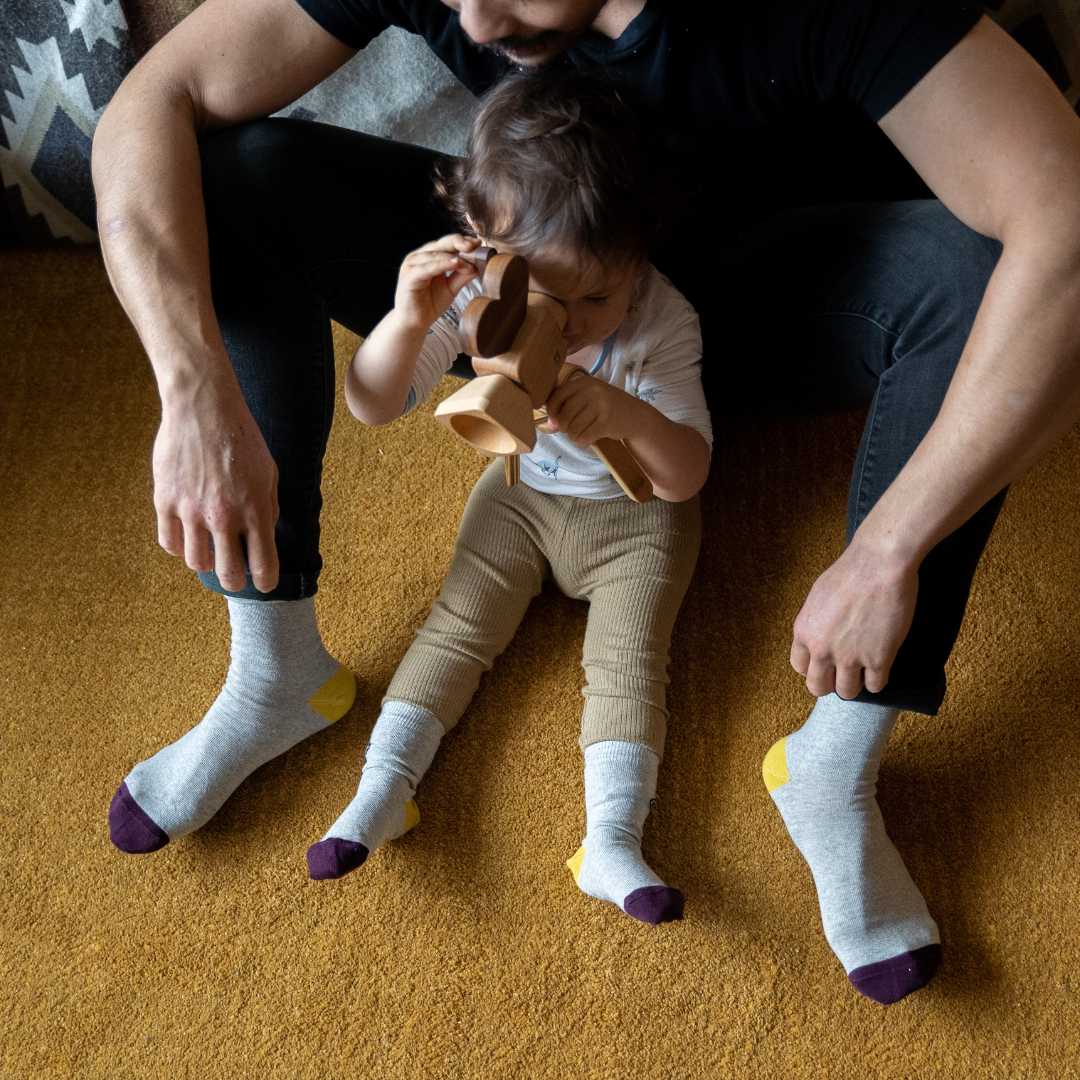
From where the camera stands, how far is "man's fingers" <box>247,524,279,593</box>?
2.84ft

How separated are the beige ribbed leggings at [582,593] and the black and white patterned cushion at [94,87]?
435 millimetres

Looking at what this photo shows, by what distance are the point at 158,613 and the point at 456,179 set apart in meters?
0.55

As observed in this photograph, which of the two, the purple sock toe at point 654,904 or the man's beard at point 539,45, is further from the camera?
the purple sock toe at point 654,904

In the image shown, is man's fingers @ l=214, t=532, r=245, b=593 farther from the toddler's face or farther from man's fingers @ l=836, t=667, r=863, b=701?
man's fingers @ l=836, t=667, r=863, b=701

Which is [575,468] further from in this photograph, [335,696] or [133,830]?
[133,830]

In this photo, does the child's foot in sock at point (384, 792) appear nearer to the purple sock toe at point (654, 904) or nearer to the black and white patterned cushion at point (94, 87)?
the purple sock toe at point (654, 904)

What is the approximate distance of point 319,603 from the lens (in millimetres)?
1160

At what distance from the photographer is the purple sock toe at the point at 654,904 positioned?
2.99 feet

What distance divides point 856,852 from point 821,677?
0.65ft

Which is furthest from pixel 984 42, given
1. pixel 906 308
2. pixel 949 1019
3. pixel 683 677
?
pixel 949 1019

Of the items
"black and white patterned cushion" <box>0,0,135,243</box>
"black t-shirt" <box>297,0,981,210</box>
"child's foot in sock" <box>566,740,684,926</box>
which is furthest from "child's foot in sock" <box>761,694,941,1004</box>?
"black and white patterned cushion" <box>0,0,135,243</box>

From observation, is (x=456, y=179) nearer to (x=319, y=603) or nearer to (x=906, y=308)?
(x=906, y=308)

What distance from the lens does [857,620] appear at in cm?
81

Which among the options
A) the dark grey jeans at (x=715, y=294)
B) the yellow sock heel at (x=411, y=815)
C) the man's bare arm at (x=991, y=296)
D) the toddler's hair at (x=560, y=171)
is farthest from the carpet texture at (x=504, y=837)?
the toddler's hair at (x=560, y=171)
